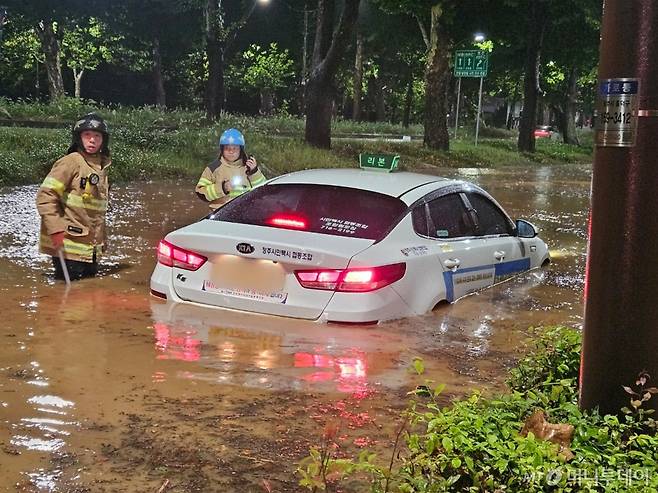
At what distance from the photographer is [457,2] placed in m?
27.2

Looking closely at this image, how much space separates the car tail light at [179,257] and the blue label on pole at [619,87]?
3.48 meters

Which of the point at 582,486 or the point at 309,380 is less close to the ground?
the point at 582,486

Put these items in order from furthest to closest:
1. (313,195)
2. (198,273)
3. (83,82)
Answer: (83,82)
(313,195)
(198,273)

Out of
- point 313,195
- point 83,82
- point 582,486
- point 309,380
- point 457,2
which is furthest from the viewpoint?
point 83,82

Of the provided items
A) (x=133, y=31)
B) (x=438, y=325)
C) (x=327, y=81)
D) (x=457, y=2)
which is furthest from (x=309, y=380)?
(x=133, y=31)

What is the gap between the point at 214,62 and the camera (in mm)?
32719

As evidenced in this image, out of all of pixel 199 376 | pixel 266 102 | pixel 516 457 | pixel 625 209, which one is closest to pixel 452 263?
pixel 199 376

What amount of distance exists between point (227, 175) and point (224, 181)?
2.9 inches

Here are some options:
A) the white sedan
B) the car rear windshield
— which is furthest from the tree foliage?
the car rear windshield

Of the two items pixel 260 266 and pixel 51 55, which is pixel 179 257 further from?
pixel 51 55

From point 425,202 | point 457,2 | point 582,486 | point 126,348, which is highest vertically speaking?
point 457,2

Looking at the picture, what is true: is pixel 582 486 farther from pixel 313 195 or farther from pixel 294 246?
pixel 313 195

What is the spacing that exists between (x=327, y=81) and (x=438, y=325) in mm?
16702

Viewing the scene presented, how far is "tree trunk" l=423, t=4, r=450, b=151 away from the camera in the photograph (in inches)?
1056
